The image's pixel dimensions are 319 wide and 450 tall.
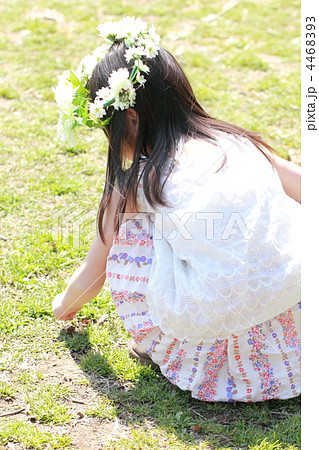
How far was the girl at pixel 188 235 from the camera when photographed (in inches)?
83.3

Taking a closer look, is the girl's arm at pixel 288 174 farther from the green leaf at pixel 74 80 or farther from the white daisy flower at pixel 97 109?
the green leaf at pixel 74 80

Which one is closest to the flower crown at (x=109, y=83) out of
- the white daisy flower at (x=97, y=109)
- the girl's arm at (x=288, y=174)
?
the white daisy flower at (x=97, y=109)

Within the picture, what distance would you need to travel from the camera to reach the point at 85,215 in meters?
3.37

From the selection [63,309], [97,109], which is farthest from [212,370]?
[97,109]

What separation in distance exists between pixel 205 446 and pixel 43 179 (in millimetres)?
1991

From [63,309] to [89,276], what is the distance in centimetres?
21

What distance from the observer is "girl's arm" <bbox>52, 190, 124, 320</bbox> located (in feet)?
7.66

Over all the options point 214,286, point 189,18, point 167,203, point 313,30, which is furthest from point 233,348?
point 189,18

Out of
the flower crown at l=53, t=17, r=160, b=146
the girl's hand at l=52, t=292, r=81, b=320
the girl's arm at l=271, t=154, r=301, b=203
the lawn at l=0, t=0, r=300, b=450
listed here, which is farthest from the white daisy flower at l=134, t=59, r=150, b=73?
the lawn at l=0, t=0, r=300, b=450

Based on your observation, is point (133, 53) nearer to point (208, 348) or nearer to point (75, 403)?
point (208, 348)

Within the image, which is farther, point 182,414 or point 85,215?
point 85,215

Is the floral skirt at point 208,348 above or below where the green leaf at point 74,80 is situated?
below

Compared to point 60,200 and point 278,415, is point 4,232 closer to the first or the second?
Result: point 60,200

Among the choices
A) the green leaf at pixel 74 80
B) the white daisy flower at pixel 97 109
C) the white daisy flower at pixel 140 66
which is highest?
the white daisy flower at pixel 140 66
